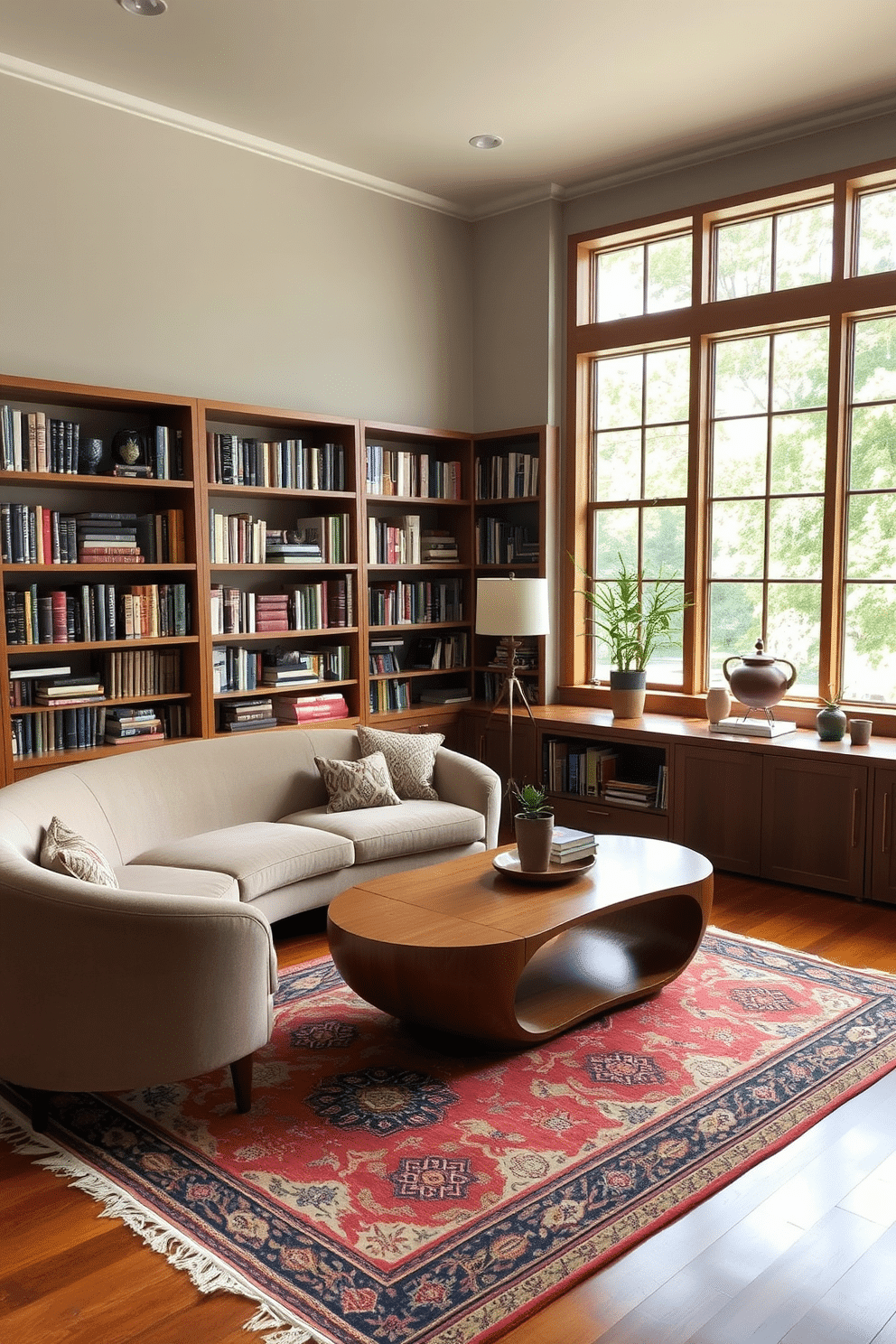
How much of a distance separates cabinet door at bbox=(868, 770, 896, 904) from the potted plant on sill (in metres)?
1.49

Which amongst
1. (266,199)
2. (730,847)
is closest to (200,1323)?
(730,847)

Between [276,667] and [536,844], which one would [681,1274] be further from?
[276,667]

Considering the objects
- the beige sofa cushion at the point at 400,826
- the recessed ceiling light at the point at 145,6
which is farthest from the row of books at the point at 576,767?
the recessed ceiling light at the point at 145,6

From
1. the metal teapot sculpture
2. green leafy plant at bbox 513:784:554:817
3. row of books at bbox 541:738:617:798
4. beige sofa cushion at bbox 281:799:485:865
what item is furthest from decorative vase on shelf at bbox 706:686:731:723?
green leafy plant at bbox 513:784:554:817

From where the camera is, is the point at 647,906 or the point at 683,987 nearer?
the point at 683,987

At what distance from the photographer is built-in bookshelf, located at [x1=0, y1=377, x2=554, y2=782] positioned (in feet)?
15.5

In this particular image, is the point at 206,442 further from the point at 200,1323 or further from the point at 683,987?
the point at 200,1323

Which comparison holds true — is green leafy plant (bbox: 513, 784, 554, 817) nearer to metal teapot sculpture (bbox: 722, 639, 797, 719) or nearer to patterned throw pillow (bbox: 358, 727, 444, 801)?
patterned throw pillow (bbox: 358, 727, 444, 801)

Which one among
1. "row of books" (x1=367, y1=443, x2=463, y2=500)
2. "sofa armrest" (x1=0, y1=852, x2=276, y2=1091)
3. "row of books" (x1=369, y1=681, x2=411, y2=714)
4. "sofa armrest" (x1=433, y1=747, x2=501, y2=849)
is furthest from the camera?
"row of books" (x1=369, y1=681, x2=411, y2=714)

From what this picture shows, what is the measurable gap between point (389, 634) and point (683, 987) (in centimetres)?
311

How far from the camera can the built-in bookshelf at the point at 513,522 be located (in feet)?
21.2

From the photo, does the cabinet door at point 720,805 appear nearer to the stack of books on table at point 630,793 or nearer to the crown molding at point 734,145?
the stack of books on table at point 630,793

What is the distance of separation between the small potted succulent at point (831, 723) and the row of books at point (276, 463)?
2738 millimetres

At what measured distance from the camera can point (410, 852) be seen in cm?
465
